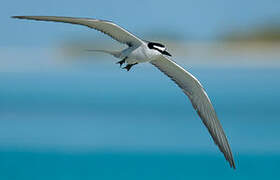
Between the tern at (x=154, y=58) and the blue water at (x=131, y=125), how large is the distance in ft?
7.95

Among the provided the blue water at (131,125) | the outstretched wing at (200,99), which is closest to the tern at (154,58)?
the outstretched wing at (200,99)

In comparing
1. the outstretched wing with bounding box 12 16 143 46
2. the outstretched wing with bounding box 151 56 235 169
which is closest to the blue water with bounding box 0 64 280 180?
the outstretched wing with bounding box 151 56 235 169

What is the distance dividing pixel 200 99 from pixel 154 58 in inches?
29.3

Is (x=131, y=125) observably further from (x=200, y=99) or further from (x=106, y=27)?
(x=106, y=27)

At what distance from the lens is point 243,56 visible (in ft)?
53.3

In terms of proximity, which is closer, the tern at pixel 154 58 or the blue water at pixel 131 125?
the tern at pixel 154 58

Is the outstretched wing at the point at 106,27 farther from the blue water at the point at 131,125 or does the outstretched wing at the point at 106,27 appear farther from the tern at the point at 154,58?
the blue water at the point at 131,125

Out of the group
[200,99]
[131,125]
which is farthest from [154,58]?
[131,125]

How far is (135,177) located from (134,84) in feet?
14.5

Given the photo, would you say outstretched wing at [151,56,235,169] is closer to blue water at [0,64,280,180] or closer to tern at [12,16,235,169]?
tern at [12,16,235,169]

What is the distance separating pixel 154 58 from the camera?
5.62m

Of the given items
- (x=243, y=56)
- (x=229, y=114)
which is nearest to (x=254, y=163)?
(x=229, y=114)

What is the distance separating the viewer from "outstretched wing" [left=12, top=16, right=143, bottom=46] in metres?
4.96

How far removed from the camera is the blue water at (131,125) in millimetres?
8852
